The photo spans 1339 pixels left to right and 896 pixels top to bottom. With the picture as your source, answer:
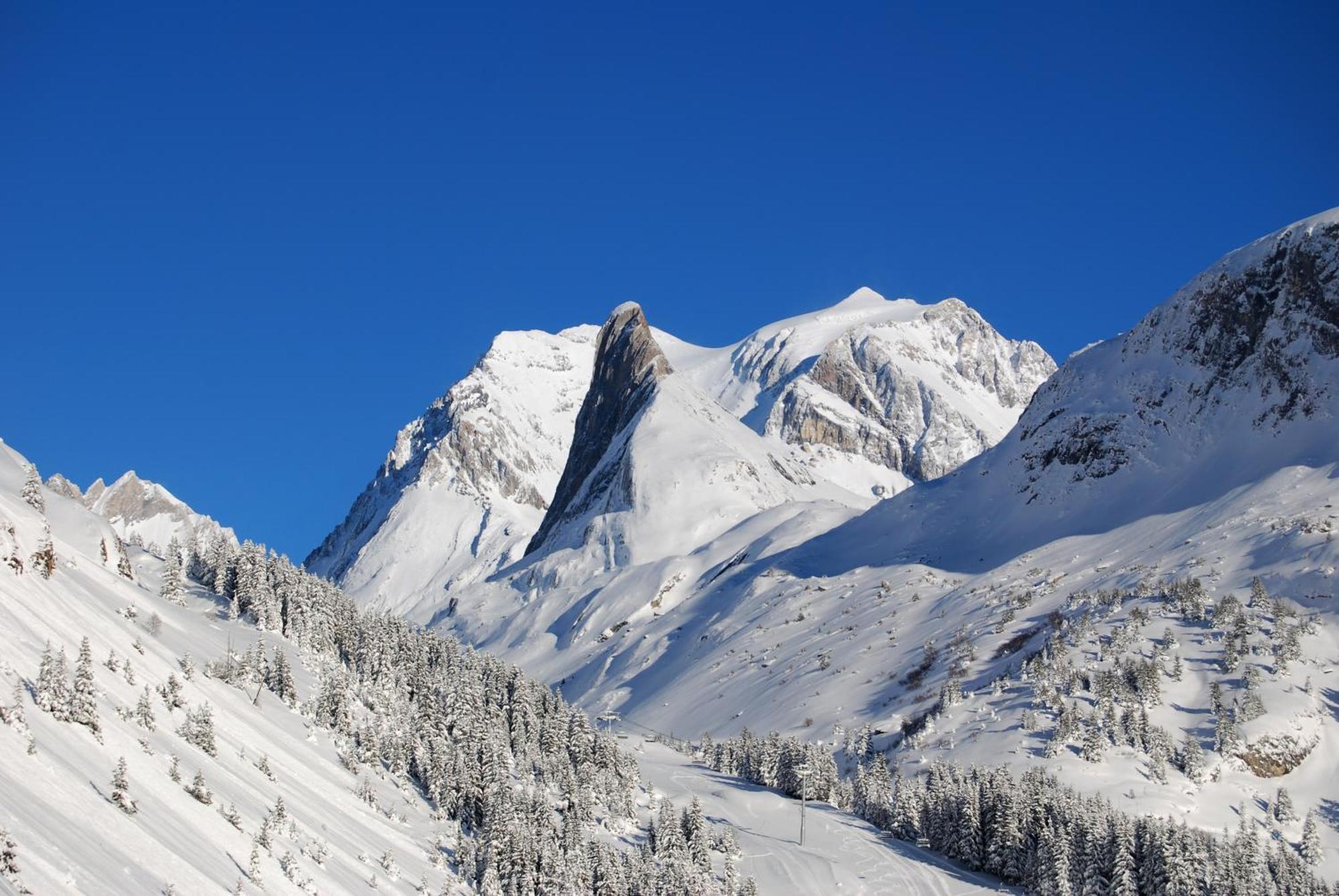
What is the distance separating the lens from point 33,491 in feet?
245

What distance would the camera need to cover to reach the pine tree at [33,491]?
7422cm

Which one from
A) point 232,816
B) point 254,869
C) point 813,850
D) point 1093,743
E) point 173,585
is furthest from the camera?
point 1093,743

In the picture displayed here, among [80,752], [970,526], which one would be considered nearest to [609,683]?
[970,526]

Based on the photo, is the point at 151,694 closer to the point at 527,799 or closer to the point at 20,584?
the point at 20,584

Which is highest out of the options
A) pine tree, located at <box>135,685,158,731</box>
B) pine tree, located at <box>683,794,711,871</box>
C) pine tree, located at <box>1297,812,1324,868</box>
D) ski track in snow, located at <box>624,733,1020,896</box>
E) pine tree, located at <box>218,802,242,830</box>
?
pine tree, located at <box>1297,812,1324,868</box>

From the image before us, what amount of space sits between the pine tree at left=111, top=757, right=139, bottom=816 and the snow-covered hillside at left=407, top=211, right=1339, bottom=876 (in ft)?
216

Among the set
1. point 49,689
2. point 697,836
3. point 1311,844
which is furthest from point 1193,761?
point 49,689

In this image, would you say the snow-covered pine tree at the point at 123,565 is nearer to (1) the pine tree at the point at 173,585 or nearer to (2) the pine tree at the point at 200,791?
(1) the pine tree at the point at 173,585


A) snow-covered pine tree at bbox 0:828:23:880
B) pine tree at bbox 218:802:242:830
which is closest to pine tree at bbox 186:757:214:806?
pine tree at bbox 218:802:242:830

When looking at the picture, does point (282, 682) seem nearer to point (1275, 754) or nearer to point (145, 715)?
point (145, 715)

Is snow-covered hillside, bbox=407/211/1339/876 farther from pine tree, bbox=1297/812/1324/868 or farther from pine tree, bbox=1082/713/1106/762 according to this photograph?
pine tree, bbox=1297/812/1324/868

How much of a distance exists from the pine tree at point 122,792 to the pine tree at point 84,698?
12.8 feet

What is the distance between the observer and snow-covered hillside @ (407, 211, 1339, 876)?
305ft

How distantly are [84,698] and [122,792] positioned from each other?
649 cm
